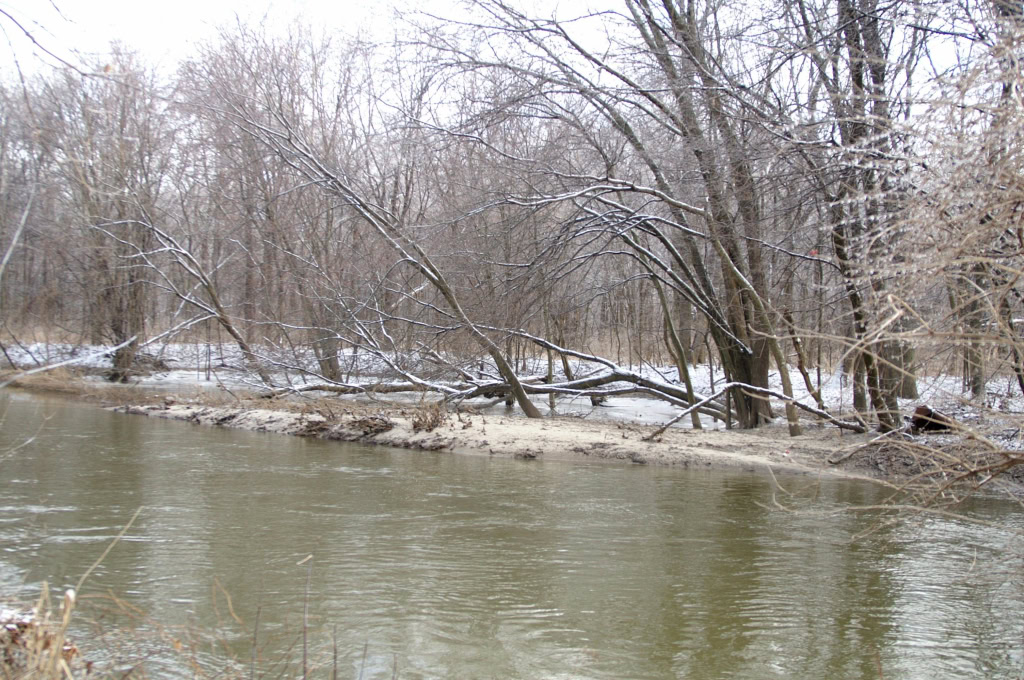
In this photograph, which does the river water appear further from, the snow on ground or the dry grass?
the snow on ground

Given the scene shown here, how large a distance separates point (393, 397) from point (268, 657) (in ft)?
50.1

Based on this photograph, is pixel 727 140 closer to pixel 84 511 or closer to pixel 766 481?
pixel 766 481

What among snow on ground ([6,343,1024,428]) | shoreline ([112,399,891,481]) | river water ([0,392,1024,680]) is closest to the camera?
river water ([0,392,1024,680])

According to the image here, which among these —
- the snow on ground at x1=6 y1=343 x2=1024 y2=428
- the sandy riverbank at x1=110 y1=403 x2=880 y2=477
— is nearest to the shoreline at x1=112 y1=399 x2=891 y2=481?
the sandy riverbank at x1=110 y1=403 x2=880 y2=477

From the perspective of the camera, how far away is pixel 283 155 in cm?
1714

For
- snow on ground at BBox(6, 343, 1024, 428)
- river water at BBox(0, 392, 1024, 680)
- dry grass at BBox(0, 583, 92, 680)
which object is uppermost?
snow on ground at BBox(6, 343, 1024, 428)

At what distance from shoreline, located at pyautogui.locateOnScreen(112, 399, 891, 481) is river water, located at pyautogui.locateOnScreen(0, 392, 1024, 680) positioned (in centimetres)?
123

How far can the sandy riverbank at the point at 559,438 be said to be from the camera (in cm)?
1223

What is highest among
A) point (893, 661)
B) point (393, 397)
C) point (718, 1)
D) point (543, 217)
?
point (718, 1)

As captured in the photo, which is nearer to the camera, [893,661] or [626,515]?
[893,661]

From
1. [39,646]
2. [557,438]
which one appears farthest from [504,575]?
[557,438]

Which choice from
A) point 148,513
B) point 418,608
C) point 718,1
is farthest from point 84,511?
point 718,1

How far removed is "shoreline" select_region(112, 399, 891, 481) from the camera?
39.9 ft

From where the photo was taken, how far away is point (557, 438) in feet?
44.5
